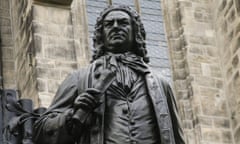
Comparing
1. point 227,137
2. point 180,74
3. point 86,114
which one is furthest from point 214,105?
point 86,114

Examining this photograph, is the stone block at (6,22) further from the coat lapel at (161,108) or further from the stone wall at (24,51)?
the coat lapel at (161,108)

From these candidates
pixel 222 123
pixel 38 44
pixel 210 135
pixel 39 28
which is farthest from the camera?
pixel 222 123

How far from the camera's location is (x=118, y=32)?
6.11 meters

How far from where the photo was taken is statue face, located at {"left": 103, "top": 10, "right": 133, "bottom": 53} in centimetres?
611

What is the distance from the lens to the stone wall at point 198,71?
15953mm

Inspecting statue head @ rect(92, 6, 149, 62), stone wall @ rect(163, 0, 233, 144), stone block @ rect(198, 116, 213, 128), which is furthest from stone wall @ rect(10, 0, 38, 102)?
statue head @ rect(92, 6, 149, 62)

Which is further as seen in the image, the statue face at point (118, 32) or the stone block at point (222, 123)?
the stone block at point (222, 123)

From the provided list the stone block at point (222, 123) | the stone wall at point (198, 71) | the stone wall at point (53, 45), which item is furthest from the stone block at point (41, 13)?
the stone block at point (222, 123)

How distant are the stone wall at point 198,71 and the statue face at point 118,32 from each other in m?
9.59

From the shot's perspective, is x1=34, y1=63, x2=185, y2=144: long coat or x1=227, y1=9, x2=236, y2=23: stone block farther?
x1=227, y1=9, x2=236, y2=23: stone block

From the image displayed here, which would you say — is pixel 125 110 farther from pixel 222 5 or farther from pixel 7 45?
pixel 222 5

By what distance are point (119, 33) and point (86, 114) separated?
59cm

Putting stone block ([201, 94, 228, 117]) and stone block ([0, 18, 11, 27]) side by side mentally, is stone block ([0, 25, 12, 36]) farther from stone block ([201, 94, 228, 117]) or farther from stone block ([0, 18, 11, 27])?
stone block ([201, 94, 228, 117])

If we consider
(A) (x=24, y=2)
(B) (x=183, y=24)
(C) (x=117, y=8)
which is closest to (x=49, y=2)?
(A) (x=24, y=2)
